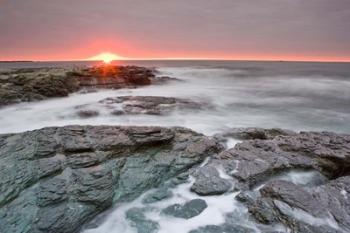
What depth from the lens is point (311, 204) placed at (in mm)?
4086

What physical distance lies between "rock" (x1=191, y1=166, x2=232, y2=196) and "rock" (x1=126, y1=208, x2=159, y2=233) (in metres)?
1.05

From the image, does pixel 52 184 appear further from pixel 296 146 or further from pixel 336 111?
pixel 336 111

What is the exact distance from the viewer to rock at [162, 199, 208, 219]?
4.33m

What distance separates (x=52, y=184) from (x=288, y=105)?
48.5ft

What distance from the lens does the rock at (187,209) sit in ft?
14.2

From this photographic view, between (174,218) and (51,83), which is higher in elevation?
(51,83)

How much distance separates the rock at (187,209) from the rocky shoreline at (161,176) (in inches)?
0.6

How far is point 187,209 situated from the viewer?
4.45 m

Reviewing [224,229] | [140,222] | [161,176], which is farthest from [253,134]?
[140,222]

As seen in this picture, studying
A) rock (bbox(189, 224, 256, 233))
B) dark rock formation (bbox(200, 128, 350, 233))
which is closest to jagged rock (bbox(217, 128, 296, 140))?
dark rock formation (bbox(200, 128, 350, 233))

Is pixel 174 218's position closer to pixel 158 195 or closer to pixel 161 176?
pixel 158 195

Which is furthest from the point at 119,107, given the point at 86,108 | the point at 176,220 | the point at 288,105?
the point at 288,105

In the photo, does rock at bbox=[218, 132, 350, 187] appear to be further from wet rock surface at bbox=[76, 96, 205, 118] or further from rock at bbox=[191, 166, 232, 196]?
wet rock surface at bbox=[76, 96, 205, 118]

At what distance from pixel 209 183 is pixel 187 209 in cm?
75
